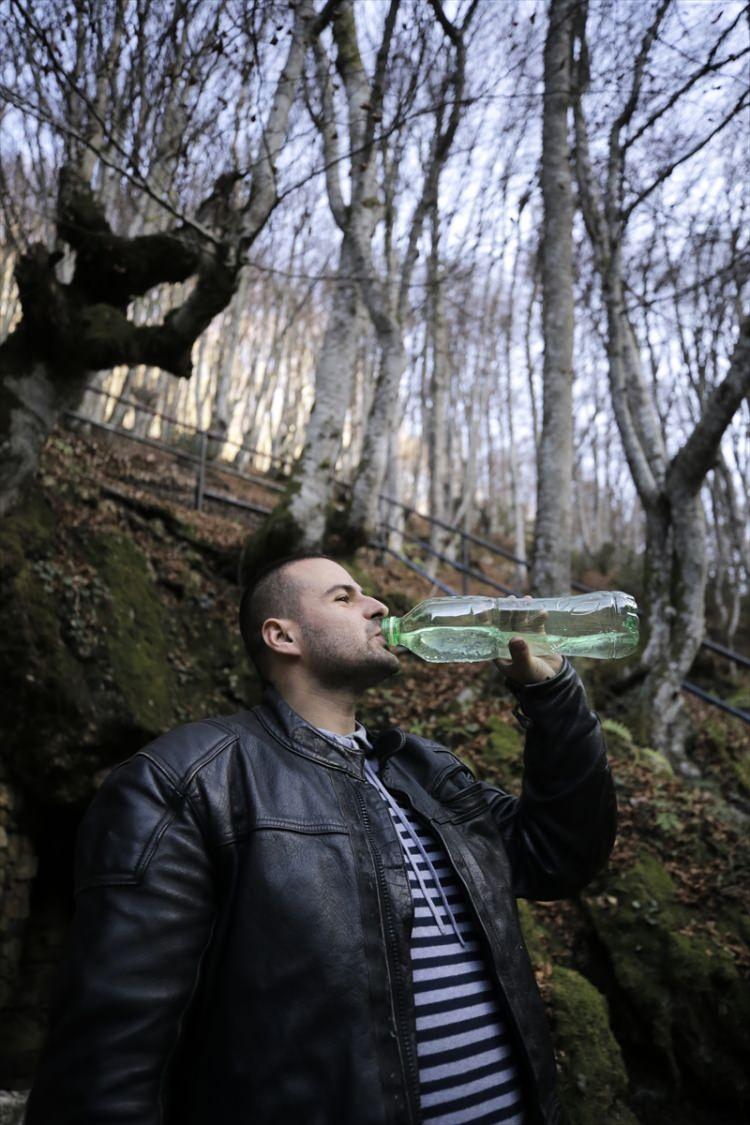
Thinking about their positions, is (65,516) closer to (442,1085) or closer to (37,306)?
(37,306)

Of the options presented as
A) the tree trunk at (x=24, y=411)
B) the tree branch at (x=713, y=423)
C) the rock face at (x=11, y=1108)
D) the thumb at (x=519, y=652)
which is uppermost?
the tree branch at (x=713, y=423)

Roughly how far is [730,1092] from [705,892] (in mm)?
1106

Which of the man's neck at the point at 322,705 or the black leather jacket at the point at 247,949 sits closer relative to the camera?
the black leather jacket at the point at 247,949

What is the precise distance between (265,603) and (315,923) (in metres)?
1.15

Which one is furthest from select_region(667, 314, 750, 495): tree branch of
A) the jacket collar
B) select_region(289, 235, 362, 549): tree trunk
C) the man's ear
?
the jacket collar

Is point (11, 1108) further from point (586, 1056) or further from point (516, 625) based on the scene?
point (516, 625)

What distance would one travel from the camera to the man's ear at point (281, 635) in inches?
88.1

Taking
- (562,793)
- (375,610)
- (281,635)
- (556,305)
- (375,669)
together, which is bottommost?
(562,793)

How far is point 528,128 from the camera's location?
9070mm

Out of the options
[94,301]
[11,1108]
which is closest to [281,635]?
[11,1108]

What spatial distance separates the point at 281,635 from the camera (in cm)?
228

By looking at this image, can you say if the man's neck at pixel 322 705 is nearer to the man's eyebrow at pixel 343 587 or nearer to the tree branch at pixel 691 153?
the man's eyebrow at pixel 343 587

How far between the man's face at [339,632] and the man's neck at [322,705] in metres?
0.04

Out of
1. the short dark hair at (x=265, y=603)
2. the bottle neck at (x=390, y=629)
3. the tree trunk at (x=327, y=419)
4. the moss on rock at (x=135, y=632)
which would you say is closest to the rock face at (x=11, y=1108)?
the moss on rock at (x=135, y=632)
